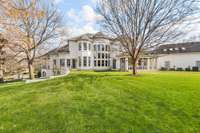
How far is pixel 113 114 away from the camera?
6094 millimetres

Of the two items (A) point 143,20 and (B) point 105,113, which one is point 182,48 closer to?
(A) point 143,20

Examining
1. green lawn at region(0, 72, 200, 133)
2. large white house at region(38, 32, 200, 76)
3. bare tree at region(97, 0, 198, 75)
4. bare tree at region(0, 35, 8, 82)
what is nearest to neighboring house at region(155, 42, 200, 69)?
large white house at region(38, 32, 200, 76)

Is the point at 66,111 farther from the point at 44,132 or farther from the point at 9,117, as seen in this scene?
the point at 9,117

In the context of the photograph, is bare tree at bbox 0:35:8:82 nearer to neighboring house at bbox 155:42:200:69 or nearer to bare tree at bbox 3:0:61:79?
bare tree at bbox 3:0:61:79

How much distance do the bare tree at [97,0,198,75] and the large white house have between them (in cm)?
1828

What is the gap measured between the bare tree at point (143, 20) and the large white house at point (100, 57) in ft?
60.0

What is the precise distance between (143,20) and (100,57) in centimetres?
2301

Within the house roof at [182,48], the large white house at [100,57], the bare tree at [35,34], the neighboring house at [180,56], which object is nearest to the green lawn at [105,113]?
the bare tree at [35,34]

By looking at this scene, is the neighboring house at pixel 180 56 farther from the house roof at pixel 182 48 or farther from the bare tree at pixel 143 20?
the bare tree at pixel 143 20

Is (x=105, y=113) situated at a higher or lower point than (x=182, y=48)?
lower

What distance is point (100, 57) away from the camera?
38625 millimetres

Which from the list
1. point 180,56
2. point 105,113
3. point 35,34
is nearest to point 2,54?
point 35,34

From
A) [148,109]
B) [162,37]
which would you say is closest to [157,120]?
[148,109]

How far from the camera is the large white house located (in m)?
36.9
